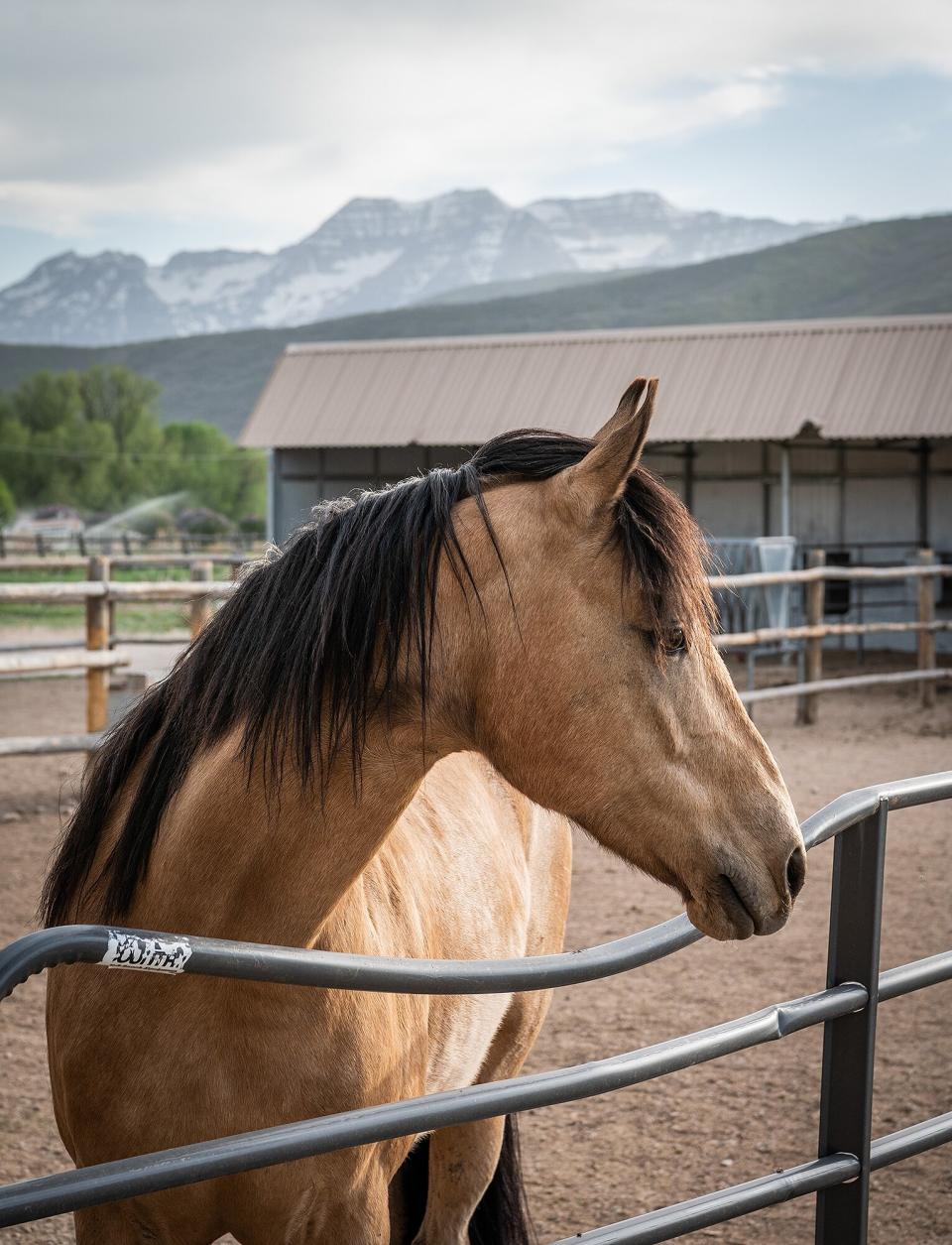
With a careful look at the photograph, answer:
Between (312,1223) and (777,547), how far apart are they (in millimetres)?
11849

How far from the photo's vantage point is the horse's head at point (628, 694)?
142 cm

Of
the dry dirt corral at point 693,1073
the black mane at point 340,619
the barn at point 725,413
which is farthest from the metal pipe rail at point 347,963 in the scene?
the barn at point 725,413

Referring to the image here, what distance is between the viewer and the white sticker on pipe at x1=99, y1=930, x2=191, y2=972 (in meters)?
1.06

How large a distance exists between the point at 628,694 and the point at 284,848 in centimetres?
51

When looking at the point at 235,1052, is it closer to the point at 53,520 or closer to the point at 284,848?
the point at 284,848

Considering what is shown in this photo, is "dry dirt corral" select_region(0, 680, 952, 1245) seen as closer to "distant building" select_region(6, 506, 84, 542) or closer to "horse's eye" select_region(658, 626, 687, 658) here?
"horse's eye" select_region(658, 626, 687, 658)

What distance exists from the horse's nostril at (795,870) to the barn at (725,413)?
554 inches

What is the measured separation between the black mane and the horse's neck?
4cm

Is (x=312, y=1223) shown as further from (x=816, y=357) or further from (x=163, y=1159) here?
(x=816, y=357)

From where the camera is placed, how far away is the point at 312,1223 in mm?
1625

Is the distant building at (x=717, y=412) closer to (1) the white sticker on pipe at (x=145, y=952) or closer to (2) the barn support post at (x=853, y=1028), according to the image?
(2) the barn support post at (x=853, y=1028)

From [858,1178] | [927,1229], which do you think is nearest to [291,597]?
[858,1178]

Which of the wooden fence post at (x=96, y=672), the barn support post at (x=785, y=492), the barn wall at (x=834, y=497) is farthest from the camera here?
the barn wall at (x=834, y=497)

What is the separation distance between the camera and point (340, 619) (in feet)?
5.07
